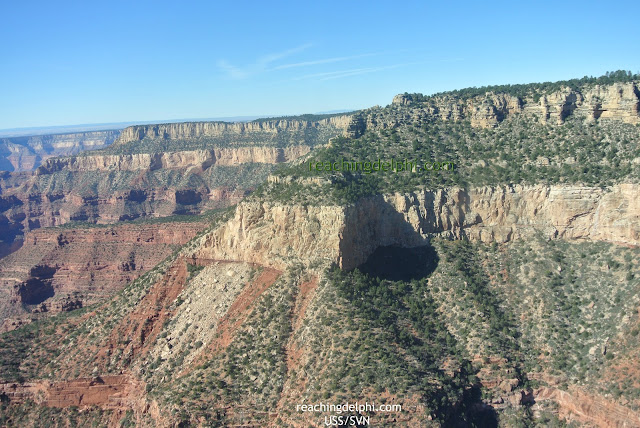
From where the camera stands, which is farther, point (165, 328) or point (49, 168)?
point (49, 168)

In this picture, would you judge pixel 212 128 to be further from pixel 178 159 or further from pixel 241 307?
pixel 241 307

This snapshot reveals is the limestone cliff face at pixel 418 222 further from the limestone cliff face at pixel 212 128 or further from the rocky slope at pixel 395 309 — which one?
the limestone cliff face at pixel 212 128

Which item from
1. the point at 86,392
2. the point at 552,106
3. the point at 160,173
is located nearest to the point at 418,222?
the point at 552,106

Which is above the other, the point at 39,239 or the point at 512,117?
the point at 512,117

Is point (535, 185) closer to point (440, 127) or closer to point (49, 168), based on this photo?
point (440, 127)

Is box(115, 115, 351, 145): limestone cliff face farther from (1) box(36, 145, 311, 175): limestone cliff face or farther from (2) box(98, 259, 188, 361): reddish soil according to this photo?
(2) box(98, 259, 188, 361): reddish soil

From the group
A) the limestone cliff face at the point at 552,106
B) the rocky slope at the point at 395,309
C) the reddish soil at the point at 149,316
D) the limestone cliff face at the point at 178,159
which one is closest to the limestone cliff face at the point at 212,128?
the limestone cliff face at the point at 178,159

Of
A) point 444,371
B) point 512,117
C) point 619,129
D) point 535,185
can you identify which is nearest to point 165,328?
point 444,371

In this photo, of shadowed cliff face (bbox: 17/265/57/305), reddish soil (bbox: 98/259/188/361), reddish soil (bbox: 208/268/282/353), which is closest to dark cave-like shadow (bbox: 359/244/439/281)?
reddish soil (bbox: 208/268/282/353)
